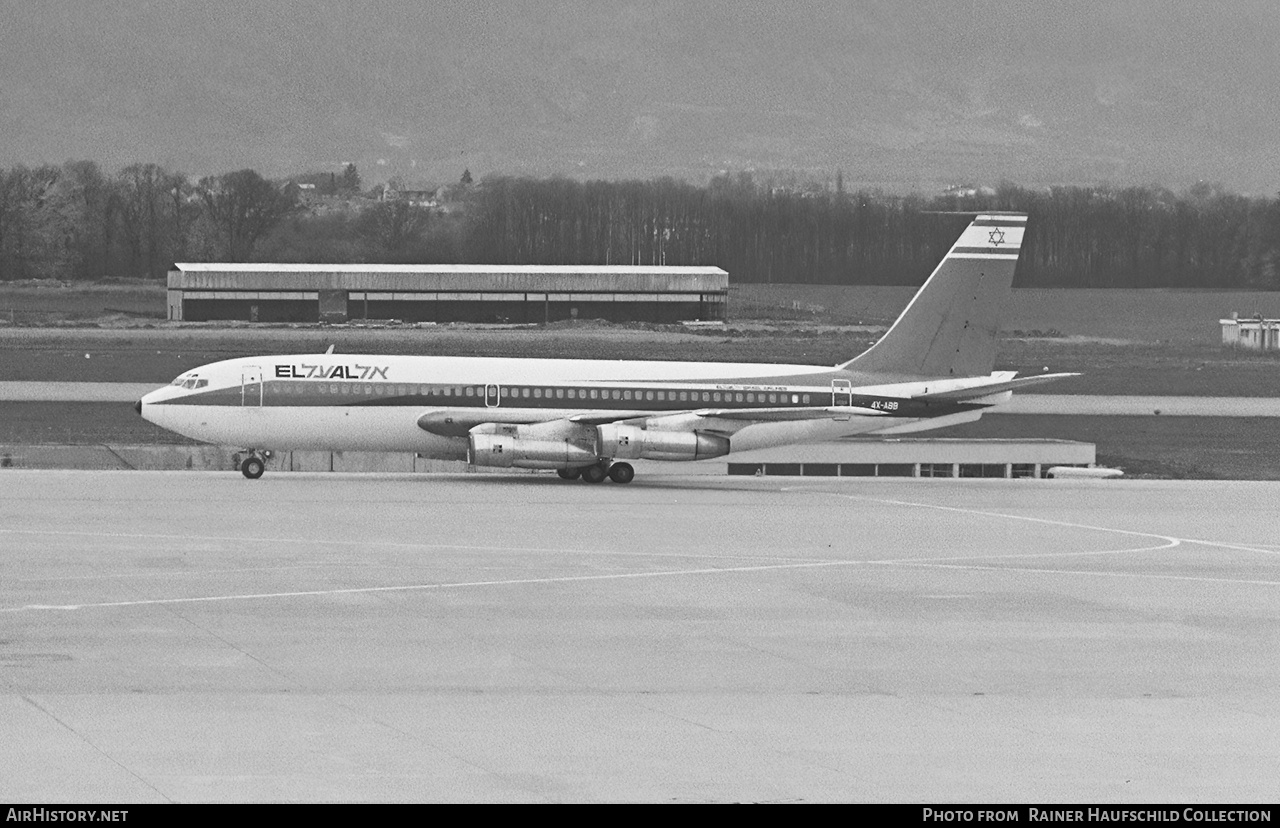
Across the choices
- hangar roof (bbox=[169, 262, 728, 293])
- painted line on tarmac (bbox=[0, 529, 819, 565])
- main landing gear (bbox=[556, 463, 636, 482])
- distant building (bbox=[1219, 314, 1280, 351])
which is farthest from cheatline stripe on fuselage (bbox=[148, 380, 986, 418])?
hangar roof (bbox=[169, 262, 728, 293])

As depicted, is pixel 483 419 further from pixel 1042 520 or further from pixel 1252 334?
pixel 1252 334

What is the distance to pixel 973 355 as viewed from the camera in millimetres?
51531

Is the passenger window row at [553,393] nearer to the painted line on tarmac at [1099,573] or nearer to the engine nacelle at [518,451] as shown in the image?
the engine nacelle at [518,451]

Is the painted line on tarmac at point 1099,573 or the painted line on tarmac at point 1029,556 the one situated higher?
the painted line on tarmac at point 1099,573

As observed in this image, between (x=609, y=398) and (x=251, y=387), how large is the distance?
8.78 meters

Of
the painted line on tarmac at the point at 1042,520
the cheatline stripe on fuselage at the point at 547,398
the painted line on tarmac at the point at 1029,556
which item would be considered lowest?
→ the painted line on tarmac at the point at 1042,520

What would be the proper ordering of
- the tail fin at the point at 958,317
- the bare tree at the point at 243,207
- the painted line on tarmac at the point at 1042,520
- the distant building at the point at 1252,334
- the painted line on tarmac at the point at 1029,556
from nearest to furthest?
the painted line on tarmac at the point at 1029,556, the painted line on tarmac at the point at 1042,520, the tail fin at the point at 958,317, the distant building at the point at 1252,334, the bare tree at the point at 243,207

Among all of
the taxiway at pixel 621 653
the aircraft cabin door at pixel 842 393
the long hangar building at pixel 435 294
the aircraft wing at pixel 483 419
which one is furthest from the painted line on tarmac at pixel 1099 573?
the long hangar building at pixel 435 294

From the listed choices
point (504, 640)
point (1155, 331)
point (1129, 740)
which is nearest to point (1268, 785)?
point (1129, 740)

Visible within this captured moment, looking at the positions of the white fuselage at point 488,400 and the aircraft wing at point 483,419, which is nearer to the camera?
the white fuselage at point 488,400

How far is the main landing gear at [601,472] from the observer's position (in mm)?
50500

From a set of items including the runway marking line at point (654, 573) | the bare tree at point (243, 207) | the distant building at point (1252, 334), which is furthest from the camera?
the bare tree at point (243, 207)

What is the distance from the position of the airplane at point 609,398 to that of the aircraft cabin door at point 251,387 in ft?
0.11
